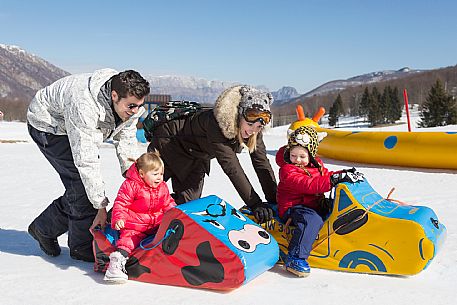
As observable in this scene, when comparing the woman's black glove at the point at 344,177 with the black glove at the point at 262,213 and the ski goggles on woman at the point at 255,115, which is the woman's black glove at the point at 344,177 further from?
the ski goggles on woman at the point at 255,115

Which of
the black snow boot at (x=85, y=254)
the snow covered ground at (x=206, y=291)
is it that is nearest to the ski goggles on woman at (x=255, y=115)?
the snow covered ground at (x=206, y=291)

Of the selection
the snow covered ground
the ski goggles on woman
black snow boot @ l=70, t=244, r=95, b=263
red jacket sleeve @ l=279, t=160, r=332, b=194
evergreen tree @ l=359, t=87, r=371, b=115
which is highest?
evergreen tree @ l=359, t=87, r=371, b=115

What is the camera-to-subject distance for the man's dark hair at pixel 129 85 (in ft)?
11.2

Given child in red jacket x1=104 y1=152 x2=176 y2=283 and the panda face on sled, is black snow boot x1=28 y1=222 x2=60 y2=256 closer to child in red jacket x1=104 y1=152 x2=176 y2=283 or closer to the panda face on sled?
child in red jacket x1=104 y1=152 x2=176 y2=283

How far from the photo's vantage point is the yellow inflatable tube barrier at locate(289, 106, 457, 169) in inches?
368

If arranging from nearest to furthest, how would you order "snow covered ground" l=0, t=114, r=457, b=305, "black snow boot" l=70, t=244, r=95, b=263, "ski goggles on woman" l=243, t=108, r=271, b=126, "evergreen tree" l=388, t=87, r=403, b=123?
"snow covered ground" l=0, t=114, r=457, b=305
"ski goggles on woman" l=243, t=108, r=271, b=126
"black snow boot" l=70, t=244, r=95, b=263
"evergreen tree" l=388, t=87, r=403, b=123

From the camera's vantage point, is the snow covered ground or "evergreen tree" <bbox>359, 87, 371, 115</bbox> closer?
the snow covered ground

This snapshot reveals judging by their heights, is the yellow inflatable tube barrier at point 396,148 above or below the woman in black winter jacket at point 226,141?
below

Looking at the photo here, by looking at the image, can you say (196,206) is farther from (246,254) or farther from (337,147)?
(337,147)

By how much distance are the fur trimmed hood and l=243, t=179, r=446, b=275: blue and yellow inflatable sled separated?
843 millimetres

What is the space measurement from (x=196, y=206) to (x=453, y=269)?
196cm

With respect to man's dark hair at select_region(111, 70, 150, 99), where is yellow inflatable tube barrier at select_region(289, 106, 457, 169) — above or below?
below

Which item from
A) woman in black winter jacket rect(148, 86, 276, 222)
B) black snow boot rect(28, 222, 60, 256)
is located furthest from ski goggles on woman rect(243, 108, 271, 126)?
black snow boot rect(28, 222, 60, 256)

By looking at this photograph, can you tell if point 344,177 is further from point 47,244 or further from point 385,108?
point 385,108
